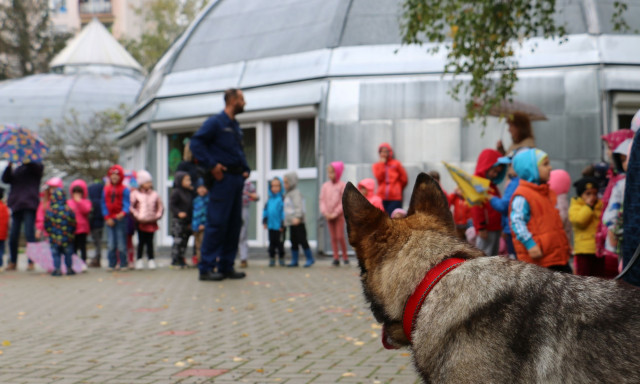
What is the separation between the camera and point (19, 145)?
15.1 metres

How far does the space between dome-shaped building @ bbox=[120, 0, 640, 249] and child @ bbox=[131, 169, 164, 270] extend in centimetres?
406

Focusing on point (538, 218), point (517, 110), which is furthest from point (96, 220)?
point (538, 218)

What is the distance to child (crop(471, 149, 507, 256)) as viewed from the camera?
9.58 metres

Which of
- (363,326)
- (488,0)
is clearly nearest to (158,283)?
(363,326)

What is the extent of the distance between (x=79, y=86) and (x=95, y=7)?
131ft

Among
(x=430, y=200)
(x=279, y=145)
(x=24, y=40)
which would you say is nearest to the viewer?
(x=430, y=200)

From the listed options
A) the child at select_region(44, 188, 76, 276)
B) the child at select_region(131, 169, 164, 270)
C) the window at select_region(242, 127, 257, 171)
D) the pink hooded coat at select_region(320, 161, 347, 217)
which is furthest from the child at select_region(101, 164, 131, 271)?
the window at select_region(242, 127, 257, 171)

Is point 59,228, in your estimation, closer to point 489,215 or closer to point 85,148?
point 489,215

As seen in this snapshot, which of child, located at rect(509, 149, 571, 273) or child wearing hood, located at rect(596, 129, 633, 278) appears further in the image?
child wearing hood, located at rect(596, 129, 633, 278)

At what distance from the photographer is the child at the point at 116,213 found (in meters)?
14.8

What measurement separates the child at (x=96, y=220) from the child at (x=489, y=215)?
878 centimetres

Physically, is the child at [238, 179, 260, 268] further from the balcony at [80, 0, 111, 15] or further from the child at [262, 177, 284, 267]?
the balcony at [80, 0, 111, 15]

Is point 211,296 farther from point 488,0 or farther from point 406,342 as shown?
point 406,342

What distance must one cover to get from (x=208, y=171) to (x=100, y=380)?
6037 millimetres
